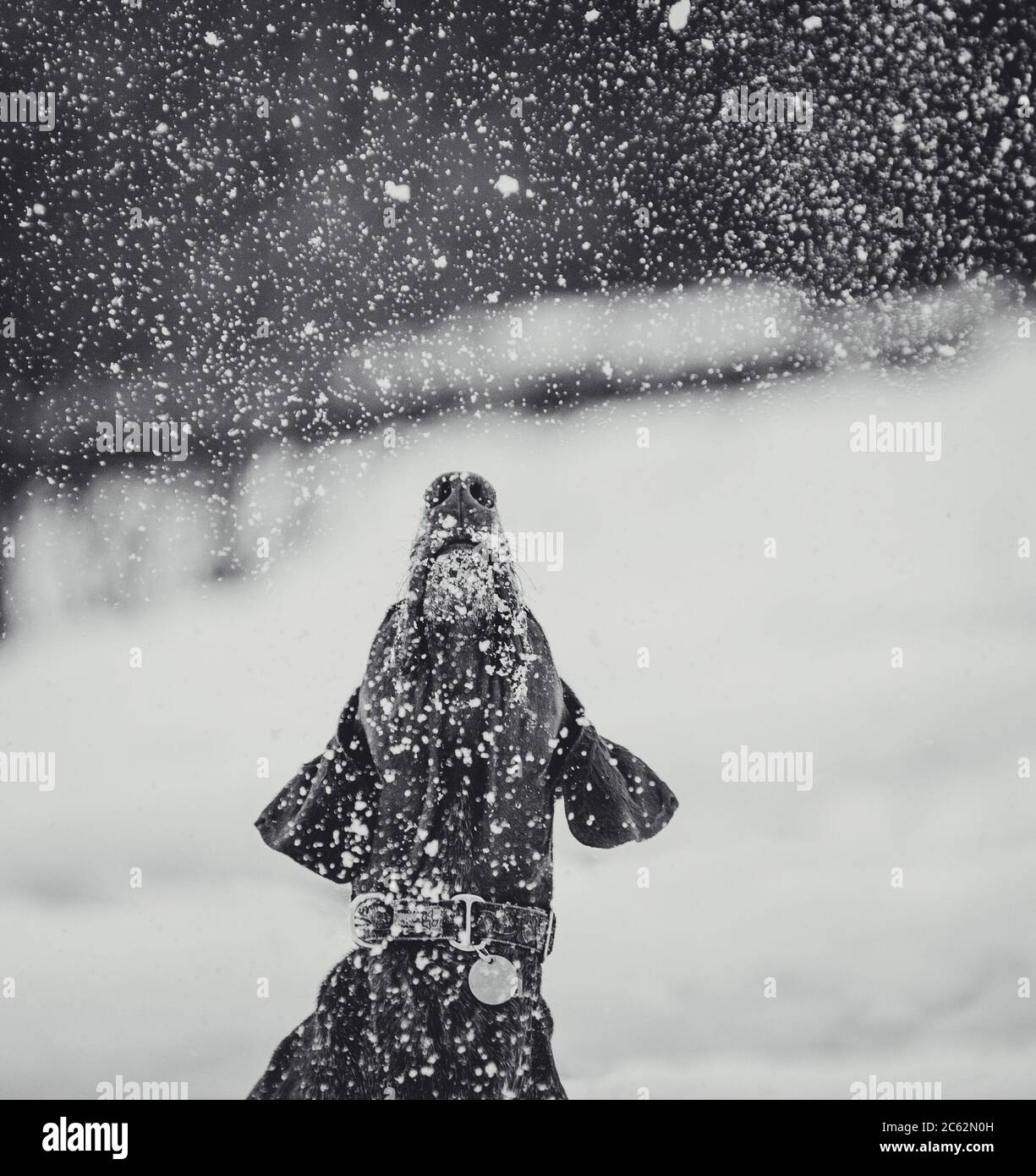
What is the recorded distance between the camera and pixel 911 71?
6.84 ft

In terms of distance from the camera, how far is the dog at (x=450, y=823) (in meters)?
1.38

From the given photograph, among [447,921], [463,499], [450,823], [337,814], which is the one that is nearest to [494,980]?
[447,921]

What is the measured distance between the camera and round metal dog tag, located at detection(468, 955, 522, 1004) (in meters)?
1.38

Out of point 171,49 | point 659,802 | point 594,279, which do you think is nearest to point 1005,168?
point 594,279

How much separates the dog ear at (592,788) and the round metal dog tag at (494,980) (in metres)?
0.24

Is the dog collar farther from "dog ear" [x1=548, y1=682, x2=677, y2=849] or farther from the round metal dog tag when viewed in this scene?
"dog ear" [x1=548, y1=682, x2=677, y2=849]

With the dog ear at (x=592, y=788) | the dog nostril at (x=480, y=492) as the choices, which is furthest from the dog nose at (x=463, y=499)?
the dog ear at (x=592, y=788)

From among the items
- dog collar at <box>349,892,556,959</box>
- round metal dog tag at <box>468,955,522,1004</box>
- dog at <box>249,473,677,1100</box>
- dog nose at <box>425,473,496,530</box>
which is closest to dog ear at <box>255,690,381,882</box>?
dog at <box>249,473,677,1100</box>

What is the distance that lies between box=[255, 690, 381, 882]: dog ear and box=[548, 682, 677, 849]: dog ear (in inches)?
10.8

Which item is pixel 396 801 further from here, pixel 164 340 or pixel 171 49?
pixel 171 49

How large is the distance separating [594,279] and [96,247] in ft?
3.27

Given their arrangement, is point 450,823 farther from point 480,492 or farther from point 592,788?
point 480,492

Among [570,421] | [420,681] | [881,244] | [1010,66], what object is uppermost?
[1010,66]

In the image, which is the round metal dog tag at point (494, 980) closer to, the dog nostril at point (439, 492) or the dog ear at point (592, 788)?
the dog ear at point (592, 788)
